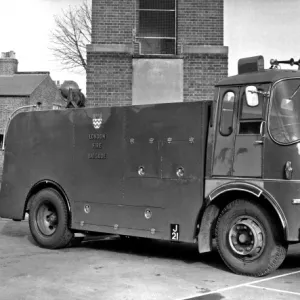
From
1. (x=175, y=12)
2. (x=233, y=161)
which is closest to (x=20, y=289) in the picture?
(x=233, y=161)

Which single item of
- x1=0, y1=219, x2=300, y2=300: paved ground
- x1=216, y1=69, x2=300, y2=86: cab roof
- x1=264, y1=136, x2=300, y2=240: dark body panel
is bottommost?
x1=0, y1=219, x2=300, y2=300: paved ground

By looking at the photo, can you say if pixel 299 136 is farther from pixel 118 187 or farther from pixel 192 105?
pixel 118 187

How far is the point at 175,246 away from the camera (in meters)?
10.5

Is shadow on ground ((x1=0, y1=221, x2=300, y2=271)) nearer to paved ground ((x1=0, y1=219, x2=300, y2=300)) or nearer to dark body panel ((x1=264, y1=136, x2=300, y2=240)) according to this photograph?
paved ground ((x1=0, y1=219, x2=300, y2=300))

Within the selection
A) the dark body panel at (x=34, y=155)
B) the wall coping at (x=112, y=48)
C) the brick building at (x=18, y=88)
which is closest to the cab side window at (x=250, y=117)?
the dark body panel at (x=34, y=155)

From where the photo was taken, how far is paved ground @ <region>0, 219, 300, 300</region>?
6.12 meters

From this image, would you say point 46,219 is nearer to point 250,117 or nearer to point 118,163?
point 118,163

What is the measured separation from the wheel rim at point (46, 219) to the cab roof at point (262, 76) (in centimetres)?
420

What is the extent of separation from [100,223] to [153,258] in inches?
42.1

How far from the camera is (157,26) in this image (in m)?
15.8

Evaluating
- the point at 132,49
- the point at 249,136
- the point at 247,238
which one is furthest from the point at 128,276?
the point at 132,49

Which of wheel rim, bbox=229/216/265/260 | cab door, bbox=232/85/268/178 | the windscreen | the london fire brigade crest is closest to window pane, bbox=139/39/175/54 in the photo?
the london fire brigade crest

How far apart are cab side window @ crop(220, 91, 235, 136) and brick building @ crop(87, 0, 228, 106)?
25.0 ft

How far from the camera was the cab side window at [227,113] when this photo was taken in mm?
7496
